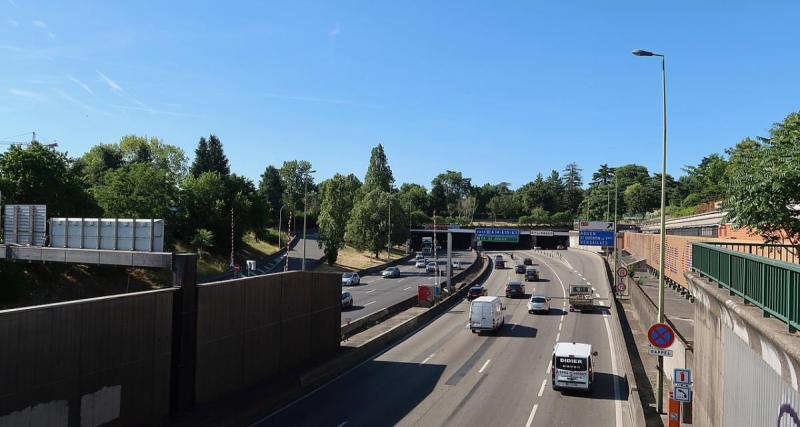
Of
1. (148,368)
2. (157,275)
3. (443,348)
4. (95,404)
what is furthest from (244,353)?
(157,275)

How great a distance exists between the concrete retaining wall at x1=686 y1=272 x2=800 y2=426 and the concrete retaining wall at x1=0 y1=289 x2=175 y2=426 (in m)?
13.3

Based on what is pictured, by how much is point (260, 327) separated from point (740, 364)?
14731mm

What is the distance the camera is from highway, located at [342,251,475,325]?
42.7m

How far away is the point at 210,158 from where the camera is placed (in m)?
119

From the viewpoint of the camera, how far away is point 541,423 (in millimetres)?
17000

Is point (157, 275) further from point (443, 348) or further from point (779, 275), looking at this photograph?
point (779, 275)

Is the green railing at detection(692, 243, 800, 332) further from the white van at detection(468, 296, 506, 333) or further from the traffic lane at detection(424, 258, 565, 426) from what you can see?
the white van at detection(468, 296, 506, 333)

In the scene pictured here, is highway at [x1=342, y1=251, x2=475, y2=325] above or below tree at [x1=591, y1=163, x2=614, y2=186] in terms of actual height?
below

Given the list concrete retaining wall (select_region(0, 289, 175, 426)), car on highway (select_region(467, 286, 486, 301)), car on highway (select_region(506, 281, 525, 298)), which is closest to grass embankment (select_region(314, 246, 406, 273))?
car on highway (select_region(467, 286, 486, 301))

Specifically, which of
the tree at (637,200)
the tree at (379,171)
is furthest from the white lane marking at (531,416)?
the tree at (637,200)

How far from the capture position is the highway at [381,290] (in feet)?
140

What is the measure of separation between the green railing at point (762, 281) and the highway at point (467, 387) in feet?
21.8

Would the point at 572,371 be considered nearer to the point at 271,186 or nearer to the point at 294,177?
the point at 271,186

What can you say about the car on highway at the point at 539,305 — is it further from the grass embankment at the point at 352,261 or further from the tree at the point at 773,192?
the grass embankment at the point at 352,261
